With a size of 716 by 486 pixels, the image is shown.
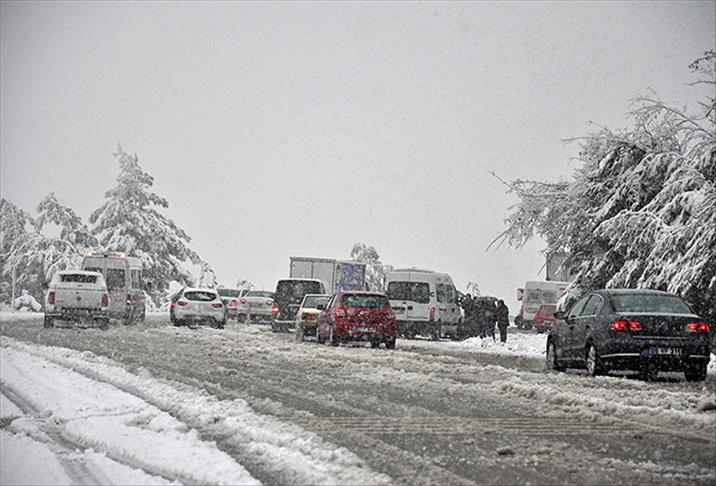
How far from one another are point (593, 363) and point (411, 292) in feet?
64.3

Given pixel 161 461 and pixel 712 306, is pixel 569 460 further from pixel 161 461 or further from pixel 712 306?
pixel 712 306

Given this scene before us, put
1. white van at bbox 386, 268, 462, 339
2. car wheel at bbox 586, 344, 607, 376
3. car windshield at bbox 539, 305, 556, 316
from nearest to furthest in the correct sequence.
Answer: car wheel at bbox 586, 344, 607, 376 < white van at bbox 386, 268, 462, 339 < car windshield at bbox 539, 305, 556, 316

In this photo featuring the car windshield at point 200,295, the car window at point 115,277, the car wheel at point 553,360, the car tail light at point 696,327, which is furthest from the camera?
the car windshield at point 200,295

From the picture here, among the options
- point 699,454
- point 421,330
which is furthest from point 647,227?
point 699,454

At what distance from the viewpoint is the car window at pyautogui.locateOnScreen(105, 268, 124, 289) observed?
3850 cm

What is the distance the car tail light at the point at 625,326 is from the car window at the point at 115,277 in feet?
83.0

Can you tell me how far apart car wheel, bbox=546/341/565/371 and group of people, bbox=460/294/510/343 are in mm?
13566

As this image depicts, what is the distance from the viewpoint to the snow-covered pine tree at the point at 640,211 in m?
24.0

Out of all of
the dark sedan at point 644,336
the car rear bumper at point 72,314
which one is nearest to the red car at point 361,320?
the car rear bumper at point 72,314

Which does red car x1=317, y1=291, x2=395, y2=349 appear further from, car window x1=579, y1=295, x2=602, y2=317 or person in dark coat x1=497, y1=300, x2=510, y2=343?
car window x1=579, y1=295, x2=602, y2=317

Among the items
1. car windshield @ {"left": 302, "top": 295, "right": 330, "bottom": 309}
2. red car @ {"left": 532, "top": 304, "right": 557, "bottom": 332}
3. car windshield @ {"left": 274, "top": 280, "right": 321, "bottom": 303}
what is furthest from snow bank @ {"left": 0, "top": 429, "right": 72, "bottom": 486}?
red car @ {"left": 532, "top": 304, "right": 557, "bottom": 332}

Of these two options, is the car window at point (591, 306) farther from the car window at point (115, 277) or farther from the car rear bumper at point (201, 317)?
the car window at point (115, 277)

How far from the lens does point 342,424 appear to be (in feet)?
34.1

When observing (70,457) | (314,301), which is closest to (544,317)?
(314,301)
